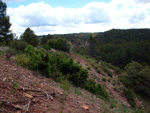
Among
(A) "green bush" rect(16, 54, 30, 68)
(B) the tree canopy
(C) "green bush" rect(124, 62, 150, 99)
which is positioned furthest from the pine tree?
(C) "green bush" rect(124, 62, 150, 99)

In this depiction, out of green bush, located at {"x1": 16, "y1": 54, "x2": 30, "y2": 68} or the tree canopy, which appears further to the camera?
the tree canopy

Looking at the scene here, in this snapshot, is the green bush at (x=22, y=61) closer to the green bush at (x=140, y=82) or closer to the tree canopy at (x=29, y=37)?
the green bush at (x=140, y=82)

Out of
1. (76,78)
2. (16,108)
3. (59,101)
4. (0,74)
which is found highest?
(0,74)

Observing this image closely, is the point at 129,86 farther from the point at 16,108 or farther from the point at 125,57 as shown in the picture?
the point at 125,57

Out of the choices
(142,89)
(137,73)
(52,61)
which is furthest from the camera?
(137,73)

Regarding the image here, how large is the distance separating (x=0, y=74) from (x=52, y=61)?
5.09 meters

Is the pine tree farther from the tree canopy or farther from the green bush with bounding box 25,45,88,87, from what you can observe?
the green bush with bounding box 25,45,88,87

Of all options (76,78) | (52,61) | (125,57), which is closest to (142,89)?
(76,78)

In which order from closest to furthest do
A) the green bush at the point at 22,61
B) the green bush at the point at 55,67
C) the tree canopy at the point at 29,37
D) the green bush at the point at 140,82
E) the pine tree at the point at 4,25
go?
1. the green bush at the point at 22,61
2. the green bush at the point at 55,67
3. the green bush at the point at 140,82
4. the pine tree at the point at 4,25
5. the tree canopy at the point at 29,37

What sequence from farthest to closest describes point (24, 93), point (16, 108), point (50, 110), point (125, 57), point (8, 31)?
point (125, 57) → point (8, 31) → point (24, 93) → point (50, 110) → point (16, 108)

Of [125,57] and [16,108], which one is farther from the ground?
[16,108]

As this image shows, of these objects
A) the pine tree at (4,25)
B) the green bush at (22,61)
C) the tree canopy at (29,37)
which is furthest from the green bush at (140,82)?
the pine tree at (4,25)

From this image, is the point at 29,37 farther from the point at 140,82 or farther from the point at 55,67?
the point at 140,82

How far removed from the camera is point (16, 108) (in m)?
2.87
